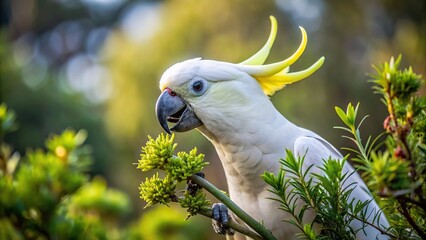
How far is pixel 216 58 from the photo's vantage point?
249 inches

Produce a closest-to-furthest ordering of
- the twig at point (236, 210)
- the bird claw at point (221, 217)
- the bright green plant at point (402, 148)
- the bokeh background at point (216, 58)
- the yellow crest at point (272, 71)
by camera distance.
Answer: the bright green plant at point (402, 148) < the twig at point (236, 210) < the bird claw at point (221, 217) < the yellow crest at point (272, 71) < the bokeh background at point (216, 58)

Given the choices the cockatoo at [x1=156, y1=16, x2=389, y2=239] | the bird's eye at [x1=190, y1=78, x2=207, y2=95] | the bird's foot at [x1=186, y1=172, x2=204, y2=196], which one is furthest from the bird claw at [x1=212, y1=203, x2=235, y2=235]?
the bird's eye at [x1=190, y1=78, x2=207, y2=95]

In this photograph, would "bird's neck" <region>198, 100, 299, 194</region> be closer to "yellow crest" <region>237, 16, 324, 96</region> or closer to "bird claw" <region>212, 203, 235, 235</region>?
"yellow crest" <region>237, 16, 324, 96</region>

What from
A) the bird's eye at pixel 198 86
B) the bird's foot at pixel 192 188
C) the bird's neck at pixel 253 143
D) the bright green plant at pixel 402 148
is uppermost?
the bird's eye at pixel 198 86

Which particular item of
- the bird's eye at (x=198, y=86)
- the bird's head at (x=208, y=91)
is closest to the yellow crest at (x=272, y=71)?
the bird's head at (x=208, y=91)

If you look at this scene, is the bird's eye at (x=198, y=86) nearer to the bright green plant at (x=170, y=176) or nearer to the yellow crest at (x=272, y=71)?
the yellow crest at (x=272, y=71)

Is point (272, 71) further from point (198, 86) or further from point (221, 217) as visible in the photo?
point (221, 217)

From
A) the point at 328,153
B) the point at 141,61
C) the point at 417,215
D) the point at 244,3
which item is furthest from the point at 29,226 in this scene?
the point at 141,61

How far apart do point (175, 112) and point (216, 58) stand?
5103 mm

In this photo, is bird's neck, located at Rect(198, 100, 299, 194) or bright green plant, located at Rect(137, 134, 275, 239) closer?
bright green plant, located at Rect(137, 134, 275, 239)

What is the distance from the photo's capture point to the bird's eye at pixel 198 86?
128cm

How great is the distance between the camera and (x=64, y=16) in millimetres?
16047

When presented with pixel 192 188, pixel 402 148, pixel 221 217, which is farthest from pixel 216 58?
pixel 402 148

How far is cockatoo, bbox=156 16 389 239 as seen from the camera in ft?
4.13
